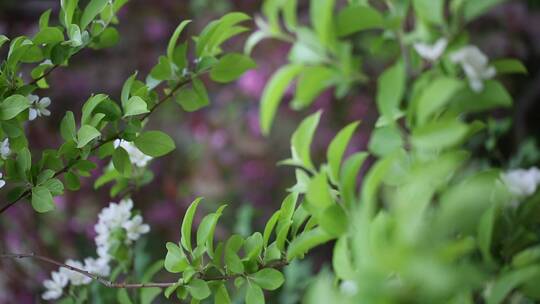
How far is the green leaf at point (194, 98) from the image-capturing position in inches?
24.7

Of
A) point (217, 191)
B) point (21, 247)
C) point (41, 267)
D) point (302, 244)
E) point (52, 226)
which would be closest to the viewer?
point (302, 244)

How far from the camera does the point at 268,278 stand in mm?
504

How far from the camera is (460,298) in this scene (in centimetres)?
33

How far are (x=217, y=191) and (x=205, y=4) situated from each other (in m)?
0.64

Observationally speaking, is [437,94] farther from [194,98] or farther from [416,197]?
[194,98]

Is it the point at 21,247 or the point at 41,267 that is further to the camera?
the point at 21,247

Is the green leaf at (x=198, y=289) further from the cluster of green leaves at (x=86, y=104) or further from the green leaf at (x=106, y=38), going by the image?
the green leaf at (x=106, y=38)

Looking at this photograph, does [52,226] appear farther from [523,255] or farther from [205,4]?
[523,255]

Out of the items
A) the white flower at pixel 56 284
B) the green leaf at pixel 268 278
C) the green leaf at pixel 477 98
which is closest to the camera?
the green leaf at pixel 477 98

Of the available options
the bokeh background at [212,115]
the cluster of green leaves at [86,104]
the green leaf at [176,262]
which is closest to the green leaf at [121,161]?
the cluster of green leaves at [86,104]

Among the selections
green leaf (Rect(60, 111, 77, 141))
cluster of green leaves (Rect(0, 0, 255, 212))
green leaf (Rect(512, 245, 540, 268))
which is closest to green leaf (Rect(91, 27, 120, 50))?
cluster of green leaves (Rect(0, 0, 255, 212))

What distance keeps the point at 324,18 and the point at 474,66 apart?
10 cm

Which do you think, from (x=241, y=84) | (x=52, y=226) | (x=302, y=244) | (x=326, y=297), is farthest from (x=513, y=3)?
(x=326, y=297)

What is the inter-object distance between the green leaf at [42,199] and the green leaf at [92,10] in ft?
0.48
